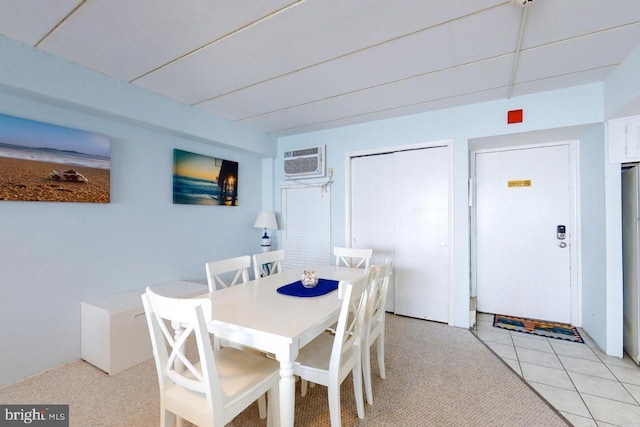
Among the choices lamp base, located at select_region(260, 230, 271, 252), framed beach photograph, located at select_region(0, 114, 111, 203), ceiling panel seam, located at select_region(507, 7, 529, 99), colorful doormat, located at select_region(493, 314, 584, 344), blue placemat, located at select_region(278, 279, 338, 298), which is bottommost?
colorful doormat, located at select_region(493, 314, 584, 344)

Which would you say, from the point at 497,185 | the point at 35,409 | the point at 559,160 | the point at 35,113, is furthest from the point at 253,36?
the point at 559,160

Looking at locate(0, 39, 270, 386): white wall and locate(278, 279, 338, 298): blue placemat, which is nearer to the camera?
locate(278, 279, 338, 298): blue placemat

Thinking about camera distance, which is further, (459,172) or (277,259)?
(459,172)

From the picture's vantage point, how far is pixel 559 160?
10.3 ft

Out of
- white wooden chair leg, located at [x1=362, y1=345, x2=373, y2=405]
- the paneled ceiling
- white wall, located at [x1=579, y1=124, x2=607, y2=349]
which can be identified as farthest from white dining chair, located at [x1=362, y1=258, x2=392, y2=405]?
white wall, located at [x1=579, y1=124, x2=607, y2=349]

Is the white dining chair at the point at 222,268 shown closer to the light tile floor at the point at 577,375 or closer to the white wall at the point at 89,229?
the white wall at the point at 89,229

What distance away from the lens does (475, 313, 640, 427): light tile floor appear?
172 centimetres

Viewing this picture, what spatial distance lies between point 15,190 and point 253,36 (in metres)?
2.04

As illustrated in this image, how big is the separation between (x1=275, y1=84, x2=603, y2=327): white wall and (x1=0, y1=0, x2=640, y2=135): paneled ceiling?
0.17 m

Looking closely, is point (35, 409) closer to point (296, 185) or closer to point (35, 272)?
point (35, 272)

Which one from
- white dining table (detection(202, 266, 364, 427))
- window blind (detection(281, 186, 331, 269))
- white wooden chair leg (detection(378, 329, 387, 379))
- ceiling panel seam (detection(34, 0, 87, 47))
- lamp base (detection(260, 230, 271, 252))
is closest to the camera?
white dining table (detection(202, 266, 364, 427))

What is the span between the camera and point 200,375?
1145 mm

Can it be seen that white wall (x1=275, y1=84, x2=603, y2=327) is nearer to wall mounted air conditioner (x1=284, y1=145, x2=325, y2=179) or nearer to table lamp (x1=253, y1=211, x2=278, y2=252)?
wall mounted air conditioner (x1=284, y1=145, x2=325, y2=179)

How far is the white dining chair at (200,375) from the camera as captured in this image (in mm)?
1091
